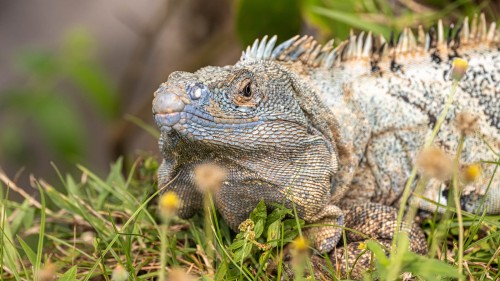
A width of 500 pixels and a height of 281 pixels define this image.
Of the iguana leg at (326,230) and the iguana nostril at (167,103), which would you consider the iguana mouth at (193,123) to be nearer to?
the iguana nostril at (167,103)

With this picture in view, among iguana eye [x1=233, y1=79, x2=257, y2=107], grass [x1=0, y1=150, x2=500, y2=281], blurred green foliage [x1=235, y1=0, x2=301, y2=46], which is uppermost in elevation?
blurred green foliage [x1=235, y1=0, x2=301, y2=46]

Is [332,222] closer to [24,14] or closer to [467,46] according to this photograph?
[467,46]

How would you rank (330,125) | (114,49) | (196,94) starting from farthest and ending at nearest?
(114,49)
(330,125)
(196,94)

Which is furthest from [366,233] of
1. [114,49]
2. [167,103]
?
[114,49]

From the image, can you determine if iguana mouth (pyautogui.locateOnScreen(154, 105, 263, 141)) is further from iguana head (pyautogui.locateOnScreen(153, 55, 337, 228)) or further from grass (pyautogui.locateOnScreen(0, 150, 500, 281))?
grass (pyautogui.locateOnScreen(0, 150, 500, 281))

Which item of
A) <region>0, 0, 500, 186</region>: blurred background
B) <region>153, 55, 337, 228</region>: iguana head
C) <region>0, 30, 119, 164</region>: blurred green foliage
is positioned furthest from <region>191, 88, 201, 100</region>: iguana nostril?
<region>0, 30, 119, 164</region>: blurred green foliage

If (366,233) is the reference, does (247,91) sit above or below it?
above

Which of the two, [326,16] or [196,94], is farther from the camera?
[326,16]

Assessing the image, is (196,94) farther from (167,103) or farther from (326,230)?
(326,230)
